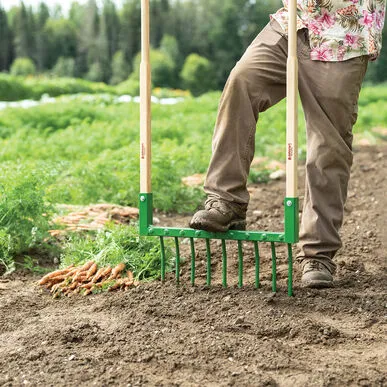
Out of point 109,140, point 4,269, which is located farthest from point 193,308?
point 109,140

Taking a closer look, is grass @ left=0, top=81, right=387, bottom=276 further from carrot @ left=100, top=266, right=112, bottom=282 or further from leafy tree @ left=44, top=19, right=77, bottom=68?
leafy tree @ left=44, top=19, right=77, bottom=68

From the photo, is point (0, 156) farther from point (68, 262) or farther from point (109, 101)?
point (109, 101)

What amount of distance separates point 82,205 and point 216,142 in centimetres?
247

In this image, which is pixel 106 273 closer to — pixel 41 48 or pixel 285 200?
pixel 285 200

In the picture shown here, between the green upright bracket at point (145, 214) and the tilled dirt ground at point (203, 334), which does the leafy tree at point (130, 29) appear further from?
the tilled dirt ground at point (203, 334)

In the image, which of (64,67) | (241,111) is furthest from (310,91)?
(64,67)

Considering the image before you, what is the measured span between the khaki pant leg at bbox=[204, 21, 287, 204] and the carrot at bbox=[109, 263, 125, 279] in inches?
26.5

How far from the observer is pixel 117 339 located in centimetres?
314

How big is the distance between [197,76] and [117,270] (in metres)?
35.7

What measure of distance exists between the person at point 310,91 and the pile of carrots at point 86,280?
25.9 inches

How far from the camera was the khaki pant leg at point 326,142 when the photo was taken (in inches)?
148

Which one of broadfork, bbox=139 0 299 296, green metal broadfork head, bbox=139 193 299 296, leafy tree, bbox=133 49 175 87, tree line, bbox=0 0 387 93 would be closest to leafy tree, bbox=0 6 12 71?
tree line, bbox=0 0 387 93

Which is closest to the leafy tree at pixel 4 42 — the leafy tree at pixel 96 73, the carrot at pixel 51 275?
the leafy tree at pixel 96 73

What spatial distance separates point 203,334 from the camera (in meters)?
3.17
